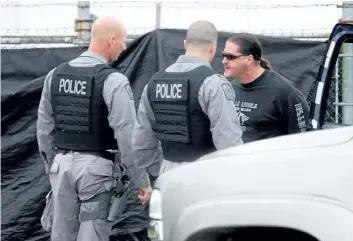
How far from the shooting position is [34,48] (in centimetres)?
637

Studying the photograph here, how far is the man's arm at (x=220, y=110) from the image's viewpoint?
438cm

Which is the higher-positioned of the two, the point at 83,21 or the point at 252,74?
the point at 83,21

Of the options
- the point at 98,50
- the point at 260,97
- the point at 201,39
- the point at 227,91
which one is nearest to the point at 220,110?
the point at 227,91

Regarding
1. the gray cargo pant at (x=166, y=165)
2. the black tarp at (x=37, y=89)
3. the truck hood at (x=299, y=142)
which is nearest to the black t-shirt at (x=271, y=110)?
the gray cargo pant at (x=166, y=165)

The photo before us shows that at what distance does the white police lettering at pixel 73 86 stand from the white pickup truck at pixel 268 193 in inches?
64.3

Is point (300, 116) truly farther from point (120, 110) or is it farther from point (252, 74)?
point (120, 110)

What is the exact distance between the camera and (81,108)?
4910mm

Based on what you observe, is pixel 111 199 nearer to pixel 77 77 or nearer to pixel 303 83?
pixel 77 77

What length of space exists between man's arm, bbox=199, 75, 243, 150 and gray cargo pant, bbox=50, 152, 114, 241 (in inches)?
36.2

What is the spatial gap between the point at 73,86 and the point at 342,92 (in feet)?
7.52

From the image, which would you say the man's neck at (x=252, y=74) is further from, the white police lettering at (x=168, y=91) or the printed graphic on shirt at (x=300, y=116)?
the white police lettering at (x=168, y=91)

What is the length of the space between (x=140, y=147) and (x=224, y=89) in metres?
0.72

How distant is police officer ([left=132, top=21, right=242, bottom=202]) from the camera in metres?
4.41

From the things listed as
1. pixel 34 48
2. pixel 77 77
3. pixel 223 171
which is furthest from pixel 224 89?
pixel 34 48
